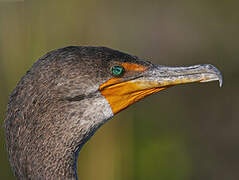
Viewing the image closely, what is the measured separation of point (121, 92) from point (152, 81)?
24 centimetres

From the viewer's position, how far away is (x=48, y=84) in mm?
2984

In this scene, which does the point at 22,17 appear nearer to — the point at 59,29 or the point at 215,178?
the point at 59,29

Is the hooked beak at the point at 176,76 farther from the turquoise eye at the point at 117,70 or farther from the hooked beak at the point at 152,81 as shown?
the turquoise eye at the point at 117,70

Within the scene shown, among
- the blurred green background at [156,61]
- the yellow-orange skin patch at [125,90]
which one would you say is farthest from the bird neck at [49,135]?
the blurred green background at [156,61]

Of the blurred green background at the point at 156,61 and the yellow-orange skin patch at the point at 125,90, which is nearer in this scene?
the yellow-orange skin patch at the point at 125,90

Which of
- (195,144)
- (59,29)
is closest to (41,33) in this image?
(59,29)

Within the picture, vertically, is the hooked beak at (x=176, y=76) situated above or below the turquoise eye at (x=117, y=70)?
below

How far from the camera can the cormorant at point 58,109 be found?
9.76ft

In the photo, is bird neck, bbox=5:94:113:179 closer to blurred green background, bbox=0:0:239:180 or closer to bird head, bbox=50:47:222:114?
bird head, bbox=50:47:222:114

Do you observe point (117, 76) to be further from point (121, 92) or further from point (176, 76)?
point (176, 76)

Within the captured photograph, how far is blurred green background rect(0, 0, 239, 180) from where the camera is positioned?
707 centimetres

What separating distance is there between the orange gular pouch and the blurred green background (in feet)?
11.7

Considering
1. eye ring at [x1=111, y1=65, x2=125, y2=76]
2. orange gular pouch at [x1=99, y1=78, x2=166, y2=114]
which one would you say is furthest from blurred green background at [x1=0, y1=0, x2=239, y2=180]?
eye ring at [x1=111, y1=65, x2=125, y2=76]

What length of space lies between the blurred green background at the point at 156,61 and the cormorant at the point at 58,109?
3652 mm
